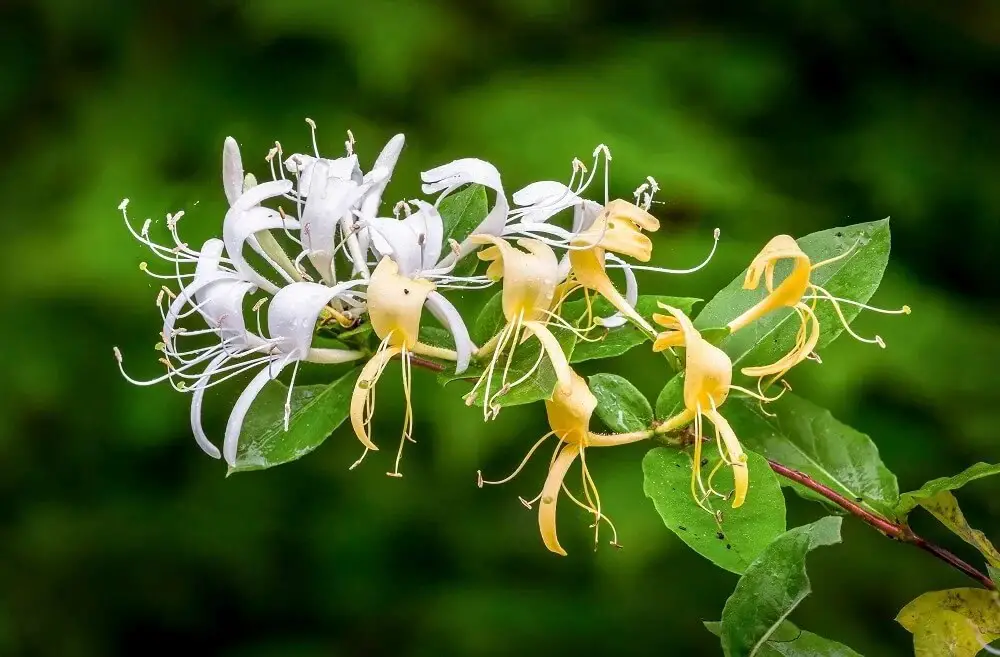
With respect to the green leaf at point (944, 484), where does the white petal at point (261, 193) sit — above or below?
above

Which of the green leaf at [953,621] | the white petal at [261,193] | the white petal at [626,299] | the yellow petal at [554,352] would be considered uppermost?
the white petal at [261,193]

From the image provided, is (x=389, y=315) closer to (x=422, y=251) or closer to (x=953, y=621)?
(x=422, y=251)

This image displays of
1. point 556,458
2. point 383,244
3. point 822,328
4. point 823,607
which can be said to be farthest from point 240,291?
point 823,607

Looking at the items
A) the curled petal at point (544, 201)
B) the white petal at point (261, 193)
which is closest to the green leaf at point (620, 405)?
the curled petal at point (544, 201)

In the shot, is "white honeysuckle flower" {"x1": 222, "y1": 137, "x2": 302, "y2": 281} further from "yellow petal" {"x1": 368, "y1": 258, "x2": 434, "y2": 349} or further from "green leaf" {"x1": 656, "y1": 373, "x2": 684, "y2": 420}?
"green leaf" {"x1": 656, "y1": 373, "x2": 684, "y2": 420}

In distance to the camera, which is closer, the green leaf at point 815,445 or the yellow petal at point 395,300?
the yellow petal at point 395,300

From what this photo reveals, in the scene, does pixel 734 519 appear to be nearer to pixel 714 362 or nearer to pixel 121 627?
pixel 714 362

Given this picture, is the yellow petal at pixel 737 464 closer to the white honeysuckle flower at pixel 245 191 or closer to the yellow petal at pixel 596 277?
the yellow petal at pixel 596 277
